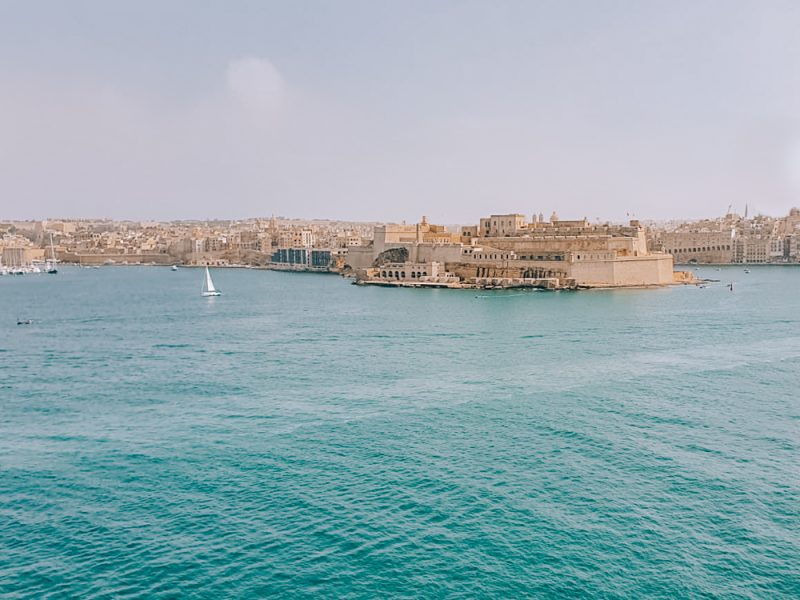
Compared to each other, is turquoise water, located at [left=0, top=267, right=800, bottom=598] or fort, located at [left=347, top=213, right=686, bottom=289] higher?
fort, located at [left=347, top=213, right=686, bottom=289]

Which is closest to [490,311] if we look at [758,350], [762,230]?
[758,350]

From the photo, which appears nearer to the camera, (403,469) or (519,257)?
(403,469)

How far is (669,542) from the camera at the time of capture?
7.53 metres

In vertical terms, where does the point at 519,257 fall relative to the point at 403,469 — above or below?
above

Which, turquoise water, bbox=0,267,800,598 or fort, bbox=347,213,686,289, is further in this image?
fort, bbox=347,213,686,289

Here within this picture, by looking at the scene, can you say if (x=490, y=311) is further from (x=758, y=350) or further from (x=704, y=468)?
(x=704, y=468)

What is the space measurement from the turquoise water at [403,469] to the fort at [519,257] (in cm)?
1921

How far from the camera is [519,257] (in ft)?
137

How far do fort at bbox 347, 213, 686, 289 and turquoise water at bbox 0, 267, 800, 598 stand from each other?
1921cm

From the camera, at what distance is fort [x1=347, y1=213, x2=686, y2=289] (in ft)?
127

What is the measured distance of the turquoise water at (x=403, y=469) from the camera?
705cm

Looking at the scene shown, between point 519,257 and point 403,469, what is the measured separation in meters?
33.3

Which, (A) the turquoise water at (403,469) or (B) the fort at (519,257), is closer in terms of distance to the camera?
(A) the turquoise water at (403,469)

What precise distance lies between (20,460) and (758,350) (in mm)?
15969
